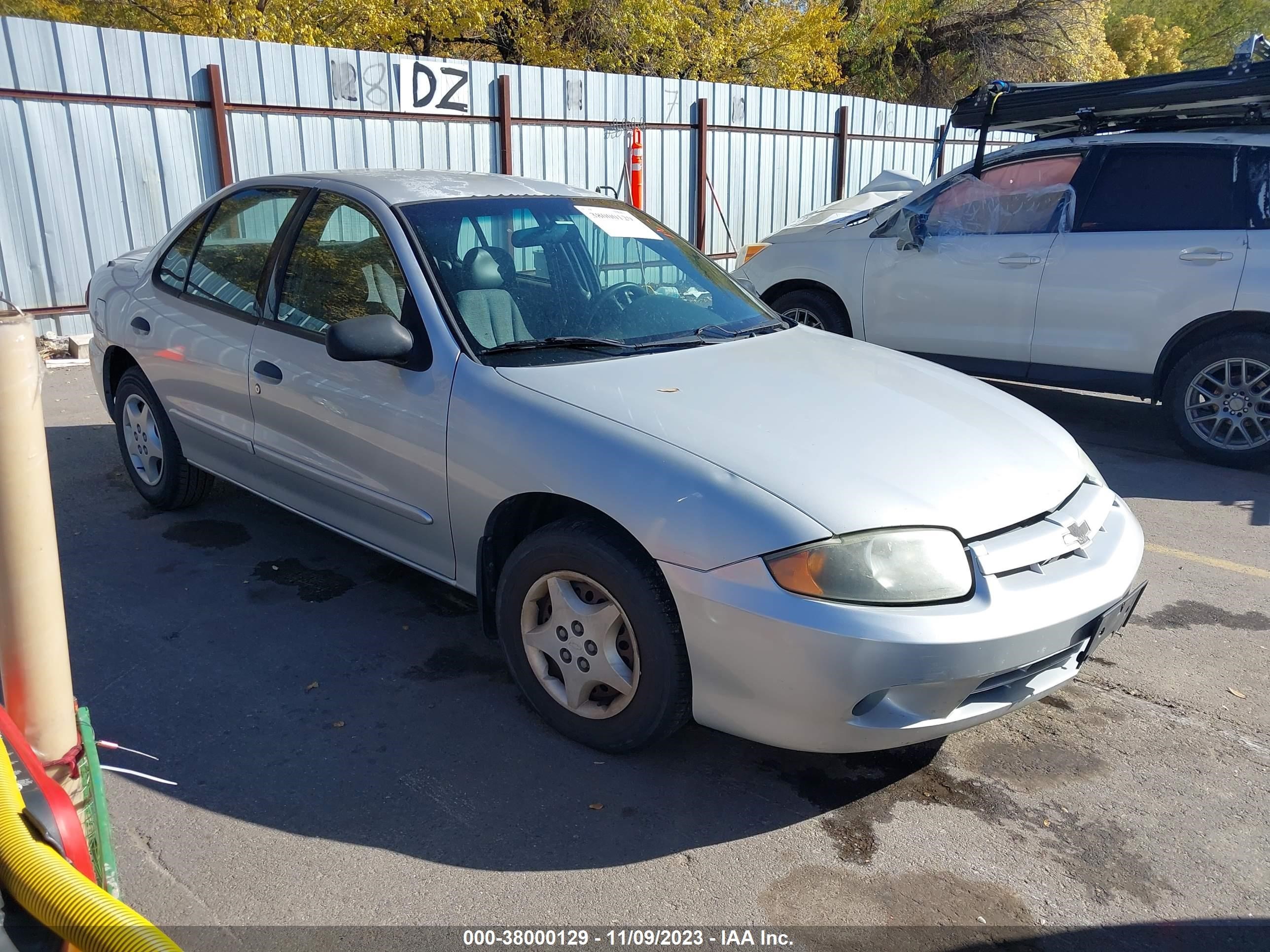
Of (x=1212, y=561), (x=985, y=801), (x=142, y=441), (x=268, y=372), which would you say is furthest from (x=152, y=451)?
(x=1212, y=561)

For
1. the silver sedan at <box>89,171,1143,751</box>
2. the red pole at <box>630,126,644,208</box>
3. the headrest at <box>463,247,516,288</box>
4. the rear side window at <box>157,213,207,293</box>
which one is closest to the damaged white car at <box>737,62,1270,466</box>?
the silver sedan at <box>89,171,1143,751</box>

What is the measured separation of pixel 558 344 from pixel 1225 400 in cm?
453

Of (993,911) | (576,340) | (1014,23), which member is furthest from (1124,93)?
(1014,23)

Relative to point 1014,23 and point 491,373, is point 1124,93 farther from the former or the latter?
point 1014,23

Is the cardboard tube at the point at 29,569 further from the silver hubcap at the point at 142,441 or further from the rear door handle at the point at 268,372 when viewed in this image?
the silver hubcap at the point at 142,441

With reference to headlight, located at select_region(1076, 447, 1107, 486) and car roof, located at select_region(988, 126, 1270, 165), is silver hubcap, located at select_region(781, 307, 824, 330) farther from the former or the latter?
headlight, located at select_region(1076, 447, 1107, 486)

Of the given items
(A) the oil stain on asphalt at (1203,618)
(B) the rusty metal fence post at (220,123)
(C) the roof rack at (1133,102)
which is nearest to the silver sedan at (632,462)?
(A) the oil stain on asphalt at (1203,618)

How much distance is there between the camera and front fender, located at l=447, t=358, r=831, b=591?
268 centimetres

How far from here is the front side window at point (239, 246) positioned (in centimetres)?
432

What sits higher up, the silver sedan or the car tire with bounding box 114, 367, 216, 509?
the silver sedan

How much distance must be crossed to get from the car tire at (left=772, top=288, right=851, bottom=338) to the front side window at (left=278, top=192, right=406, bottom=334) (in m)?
4.19

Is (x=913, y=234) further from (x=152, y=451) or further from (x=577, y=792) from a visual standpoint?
(x=577, y=792)

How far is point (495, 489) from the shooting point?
126 inches

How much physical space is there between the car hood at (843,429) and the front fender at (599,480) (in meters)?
0.05
